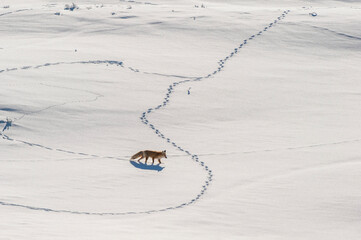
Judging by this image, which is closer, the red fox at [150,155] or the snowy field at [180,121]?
the snowy field at [180,121]

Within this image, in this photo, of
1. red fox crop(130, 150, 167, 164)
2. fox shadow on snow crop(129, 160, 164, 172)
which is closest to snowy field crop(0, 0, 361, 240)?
fox shadow on snow crop(129, 160, 164, 172)

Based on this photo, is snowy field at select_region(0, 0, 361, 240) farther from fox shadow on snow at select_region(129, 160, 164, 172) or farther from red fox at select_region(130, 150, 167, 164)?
red fox at select_region(130, 150, 167, 164)

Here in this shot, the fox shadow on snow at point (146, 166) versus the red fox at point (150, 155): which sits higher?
the red fox at point (150, 155)

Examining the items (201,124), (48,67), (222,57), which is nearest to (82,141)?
(201,124)

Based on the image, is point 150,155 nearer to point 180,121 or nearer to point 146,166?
point 146,166

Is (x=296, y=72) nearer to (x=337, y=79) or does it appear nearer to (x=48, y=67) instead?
(x=337, y=79)

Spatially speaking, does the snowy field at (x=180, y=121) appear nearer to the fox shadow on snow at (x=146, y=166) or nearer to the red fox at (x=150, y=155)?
the fox shadow on snow at (x=146, y=166)

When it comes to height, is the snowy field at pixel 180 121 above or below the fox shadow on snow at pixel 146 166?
above

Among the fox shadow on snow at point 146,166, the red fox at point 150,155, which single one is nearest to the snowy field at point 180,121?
the fox shadow on snow at point 146,166

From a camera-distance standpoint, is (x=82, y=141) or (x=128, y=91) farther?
(x=128, y=91)
